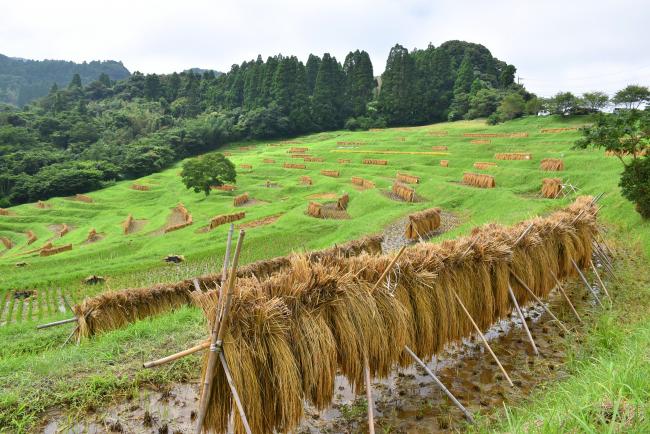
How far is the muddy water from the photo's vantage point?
571 centimetres

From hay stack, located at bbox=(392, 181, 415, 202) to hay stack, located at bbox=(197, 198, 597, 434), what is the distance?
24.4 metres

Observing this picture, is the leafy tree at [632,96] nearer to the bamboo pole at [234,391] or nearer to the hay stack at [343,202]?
the hay stack at [343,202]

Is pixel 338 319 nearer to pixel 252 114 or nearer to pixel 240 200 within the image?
pixel 240 200

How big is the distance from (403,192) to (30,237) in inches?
1524

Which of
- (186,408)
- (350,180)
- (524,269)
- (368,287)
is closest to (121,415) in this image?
(186,408)

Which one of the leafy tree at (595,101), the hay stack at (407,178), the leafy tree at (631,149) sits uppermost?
the leafy tree at (595,101)

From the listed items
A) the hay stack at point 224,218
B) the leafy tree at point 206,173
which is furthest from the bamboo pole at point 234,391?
the leafy tree at point 206,173

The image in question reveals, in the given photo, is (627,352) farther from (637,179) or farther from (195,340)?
(637,179)

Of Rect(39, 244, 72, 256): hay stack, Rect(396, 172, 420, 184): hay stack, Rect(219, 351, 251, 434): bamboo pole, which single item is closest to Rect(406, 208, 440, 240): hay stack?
Rect(396, 172, 420, 184): hay stack

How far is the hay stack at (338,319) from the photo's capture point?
4844 millimetres

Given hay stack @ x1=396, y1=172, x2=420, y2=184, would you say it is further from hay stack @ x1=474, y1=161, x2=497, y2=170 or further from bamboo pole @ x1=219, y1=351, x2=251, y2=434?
bamboo pole @ x1=219, y1=351, x2=251, y2=434

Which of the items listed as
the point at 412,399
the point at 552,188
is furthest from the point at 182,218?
the point at 412,399

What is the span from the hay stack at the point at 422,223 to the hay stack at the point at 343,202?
37.2 feet

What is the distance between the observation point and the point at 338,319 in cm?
569
